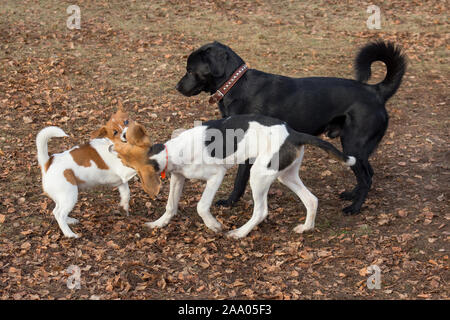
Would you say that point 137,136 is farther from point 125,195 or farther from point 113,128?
point 125,195

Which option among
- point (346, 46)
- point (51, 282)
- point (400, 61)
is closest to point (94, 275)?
point (51, 282)

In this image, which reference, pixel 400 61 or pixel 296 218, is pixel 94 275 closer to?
pixel 296 218

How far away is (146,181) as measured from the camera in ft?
17.1

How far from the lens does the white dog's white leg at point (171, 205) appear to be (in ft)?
18.8

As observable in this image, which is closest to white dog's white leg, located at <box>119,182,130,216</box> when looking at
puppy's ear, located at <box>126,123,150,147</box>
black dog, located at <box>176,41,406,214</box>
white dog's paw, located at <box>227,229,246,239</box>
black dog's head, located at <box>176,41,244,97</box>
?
puppy's ear, located at <box>126,123,150,147</box>

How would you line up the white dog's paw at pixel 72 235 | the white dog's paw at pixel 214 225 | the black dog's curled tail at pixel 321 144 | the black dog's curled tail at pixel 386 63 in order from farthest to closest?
the black dog's curled tail at pixel 386 63, the white dog's paw at pixel 214 225, the white dog's paw at pixel 72 235, the black dog's curled tail at pixel 321 144

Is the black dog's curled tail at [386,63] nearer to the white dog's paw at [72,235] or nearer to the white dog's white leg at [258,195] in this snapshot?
the white dog's white leg at [258,195]

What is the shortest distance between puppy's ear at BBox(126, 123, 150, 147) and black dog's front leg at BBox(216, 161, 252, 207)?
1.38 meters

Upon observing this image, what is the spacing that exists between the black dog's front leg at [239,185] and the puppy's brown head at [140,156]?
4.18 feet

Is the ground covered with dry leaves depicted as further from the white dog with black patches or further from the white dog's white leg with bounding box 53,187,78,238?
the white dog with black patches

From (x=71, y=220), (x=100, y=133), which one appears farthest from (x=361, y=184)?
(x=71, y=220)

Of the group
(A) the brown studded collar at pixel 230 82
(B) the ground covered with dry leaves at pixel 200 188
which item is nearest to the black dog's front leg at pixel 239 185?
(B) the ground covered with dry leaves at pixel 200 188

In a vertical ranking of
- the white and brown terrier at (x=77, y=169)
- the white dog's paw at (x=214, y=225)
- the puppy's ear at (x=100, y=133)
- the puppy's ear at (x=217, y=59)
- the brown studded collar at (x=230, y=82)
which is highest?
the puppy's ear at (x=217, y=59)

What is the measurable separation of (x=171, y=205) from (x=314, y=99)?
197cm
